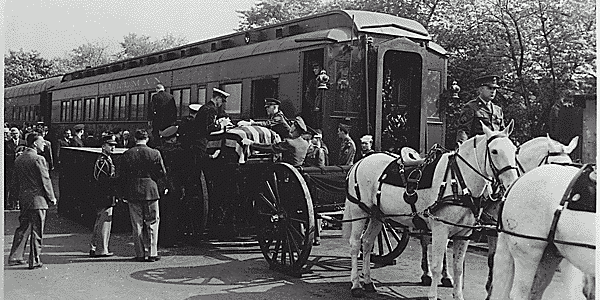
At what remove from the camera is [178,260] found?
7188 millimetres

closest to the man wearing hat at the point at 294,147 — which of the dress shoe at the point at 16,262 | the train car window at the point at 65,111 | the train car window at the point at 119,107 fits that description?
the dress shoe at the point at 16,262

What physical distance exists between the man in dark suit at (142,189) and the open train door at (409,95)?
2735 mm

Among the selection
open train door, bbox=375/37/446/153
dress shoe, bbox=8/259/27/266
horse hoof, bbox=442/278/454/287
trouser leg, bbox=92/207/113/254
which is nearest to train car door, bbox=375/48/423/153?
open train door, bbox=375/37/446/153

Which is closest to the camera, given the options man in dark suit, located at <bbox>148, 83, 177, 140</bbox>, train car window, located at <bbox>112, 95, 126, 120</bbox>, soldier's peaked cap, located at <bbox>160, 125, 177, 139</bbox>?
soldier's peaked cap, located at <bbox>160, 125, 177, 139</bbox>

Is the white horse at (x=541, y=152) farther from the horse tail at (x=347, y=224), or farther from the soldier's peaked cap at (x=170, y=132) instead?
the soldier's peaked cap at (x=170, y=132)

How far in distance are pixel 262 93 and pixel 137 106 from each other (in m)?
4.37

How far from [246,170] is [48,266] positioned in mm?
2402

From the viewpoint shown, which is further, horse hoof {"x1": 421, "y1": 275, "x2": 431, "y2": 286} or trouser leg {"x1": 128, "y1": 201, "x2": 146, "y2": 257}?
trouser leg {"x1": 128, "y1": 201, "x2": 146, "y2": 257}

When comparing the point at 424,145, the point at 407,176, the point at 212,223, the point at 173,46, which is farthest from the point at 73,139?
the point at 407,176

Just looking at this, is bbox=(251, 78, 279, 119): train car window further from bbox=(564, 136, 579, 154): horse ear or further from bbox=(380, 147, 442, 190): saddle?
bbox=(564, 136, 579, 154): horse ear

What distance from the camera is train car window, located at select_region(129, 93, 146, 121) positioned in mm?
11695

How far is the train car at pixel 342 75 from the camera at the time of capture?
7406 millimetres

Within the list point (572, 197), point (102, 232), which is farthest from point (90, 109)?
point (572, 197)

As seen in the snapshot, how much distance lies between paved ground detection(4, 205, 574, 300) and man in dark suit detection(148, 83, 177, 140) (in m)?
1.73
